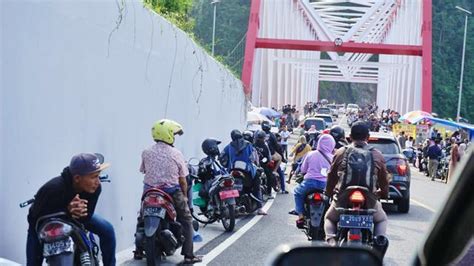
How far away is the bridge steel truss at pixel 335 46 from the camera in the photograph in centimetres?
4491

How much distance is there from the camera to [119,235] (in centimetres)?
870

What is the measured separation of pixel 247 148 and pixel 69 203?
7.27m

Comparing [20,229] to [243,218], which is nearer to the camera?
[20,229]

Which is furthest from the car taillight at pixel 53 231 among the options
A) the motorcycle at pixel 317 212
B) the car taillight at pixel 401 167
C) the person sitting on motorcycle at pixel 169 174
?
the car taillight at pixel 401 167

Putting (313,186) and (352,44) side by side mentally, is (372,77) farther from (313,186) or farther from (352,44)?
(313,186)

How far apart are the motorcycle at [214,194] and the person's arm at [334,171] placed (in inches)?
135

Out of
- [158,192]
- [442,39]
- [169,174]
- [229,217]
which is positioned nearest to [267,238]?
[229,217]

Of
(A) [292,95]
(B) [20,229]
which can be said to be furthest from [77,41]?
(A) [292,95]

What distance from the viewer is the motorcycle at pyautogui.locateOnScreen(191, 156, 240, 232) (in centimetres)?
1066

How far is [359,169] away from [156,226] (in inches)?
76.6

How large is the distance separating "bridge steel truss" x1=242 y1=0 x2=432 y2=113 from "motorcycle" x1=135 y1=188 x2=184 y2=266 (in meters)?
20.2

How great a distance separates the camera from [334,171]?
23.3ft

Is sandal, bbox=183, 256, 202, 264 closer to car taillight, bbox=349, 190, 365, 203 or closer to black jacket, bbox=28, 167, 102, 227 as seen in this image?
car taillight, bbox=349, 190, 365, 203

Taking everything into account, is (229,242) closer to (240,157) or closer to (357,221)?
(240,157)
